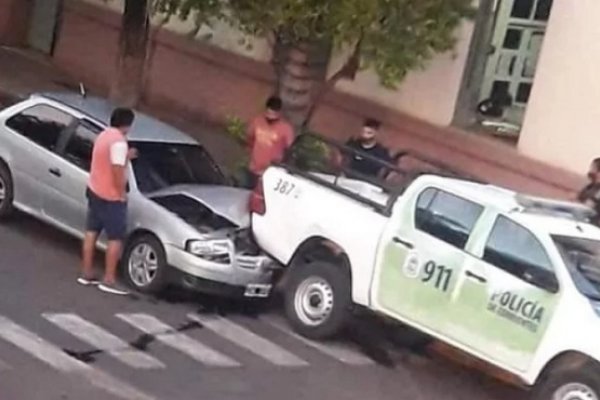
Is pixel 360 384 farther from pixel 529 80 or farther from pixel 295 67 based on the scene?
pixel 529 80

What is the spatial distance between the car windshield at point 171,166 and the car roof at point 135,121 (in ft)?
0.27

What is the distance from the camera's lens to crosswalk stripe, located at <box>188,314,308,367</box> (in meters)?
13.1

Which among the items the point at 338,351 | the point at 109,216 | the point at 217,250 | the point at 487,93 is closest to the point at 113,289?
the point at 109,216

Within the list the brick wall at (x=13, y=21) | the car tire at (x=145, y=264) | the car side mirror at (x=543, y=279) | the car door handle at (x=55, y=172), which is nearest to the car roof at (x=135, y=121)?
the car door handle at (x=55, y=172)

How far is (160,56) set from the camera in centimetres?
2480

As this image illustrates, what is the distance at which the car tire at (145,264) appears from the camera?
14.2m

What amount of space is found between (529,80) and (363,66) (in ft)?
9.33

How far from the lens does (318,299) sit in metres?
14.0

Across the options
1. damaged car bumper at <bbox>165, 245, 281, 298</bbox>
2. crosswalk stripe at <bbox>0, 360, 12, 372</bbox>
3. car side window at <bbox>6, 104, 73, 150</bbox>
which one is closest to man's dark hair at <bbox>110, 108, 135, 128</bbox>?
damaged car bumper at <bbox>165, 245, 281, 298</bbox>

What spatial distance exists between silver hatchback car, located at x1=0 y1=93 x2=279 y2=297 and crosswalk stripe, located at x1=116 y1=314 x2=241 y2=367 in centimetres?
72

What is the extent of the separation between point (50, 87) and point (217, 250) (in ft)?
37.7

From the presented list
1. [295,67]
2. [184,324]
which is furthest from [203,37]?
[184,324]

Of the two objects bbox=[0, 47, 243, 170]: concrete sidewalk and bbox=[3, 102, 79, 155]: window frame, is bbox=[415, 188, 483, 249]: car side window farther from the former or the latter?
bbox=[0, 47, 243, 170]: concrete sidewalk

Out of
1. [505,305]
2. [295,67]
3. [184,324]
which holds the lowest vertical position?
[184,324]
